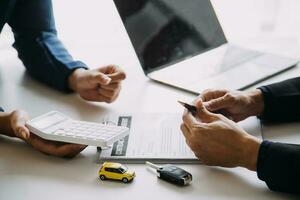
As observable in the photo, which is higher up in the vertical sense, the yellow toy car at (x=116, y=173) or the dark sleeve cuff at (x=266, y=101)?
the yellow toy car at (x=116, y=173)

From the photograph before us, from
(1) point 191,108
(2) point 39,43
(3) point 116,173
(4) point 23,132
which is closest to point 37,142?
(4) point 23,132

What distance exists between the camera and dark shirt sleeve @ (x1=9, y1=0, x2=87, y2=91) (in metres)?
1.20

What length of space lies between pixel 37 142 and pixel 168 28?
1.62ft

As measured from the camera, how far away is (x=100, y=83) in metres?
1.10

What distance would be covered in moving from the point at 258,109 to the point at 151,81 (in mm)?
326

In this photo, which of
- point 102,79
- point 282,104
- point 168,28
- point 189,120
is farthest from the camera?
point 168,28

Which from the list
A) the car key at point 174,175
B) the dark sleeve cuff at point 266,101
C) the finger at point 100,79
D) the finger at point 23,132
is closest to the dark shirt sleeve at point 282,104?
the dark sleeve cuff at point 266,101

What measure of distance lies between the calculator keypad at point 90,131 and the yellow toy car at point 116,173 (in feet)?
0.18

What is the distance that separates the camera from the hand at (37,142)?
0.88 m

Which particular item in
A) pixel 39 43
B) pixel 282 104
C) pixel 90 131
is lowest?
pixel 282 104

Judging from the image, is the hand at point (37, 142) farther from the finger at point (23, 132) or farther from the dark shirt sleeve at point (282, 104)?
the dark shirt sleeve at point (282, 104)

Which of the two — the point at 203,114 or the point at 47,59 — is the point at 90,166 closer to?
the point at 203,114

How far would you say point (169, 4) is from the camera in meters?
1.23

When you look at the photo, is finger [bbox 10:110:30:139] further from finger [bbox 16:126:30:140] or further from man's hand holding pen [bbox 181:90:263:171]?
man's hand holding pen [bbox 181:90:263:171]
